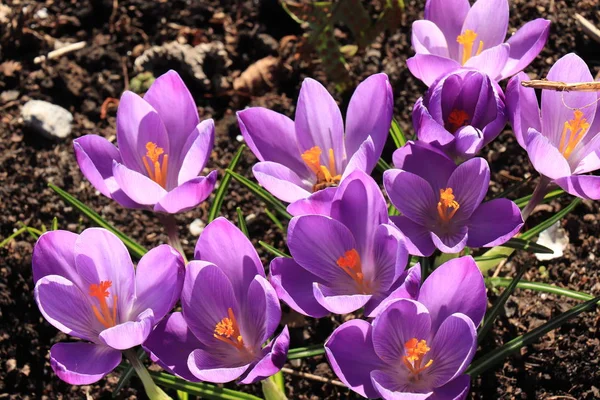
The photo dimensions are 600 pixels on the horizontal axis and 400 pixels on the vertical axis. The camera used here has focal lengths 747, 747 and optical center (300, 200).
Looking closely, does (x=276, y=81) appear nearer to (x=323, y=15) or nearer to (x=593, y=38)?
(x=323, y=15)

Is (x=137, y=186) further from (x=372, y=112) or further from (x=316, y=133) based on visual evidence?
(x=372, y=112)

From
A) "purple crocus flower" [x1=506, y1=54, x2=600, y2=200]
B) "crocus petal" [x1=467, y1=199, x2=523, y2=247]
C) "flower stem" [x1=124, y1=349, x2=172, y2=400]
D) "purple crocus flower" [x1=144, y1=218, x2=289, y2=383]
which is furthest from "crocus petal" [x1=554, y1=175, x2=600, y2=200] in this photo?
"flower stem" [x1=124, y1=349, x2=172, y2=400]

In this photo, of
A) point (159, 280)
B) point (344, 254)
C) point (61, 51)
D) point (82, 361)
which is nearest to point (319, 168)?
point (344, 254)

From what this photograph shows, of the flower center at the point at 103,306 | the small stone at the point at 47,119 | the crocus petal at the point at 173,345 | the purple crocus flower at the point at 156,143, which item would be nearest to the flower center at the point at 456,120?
the purple crocus flower at the point at 156,143

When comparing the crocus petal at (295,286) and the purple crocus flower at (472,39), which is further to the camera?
the purple crocus flower at (472,39)

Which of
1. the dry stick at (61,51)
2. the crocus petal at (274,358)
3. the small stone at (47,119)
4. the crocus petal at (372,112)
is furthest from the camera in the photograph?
the dry stick at (61,51)

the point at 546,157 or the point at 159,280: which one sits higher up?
the point at 546,157

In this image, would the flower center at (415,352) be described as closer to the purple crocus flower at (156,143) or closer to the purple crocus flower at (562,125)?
the purple crocus flower at (562,125)
